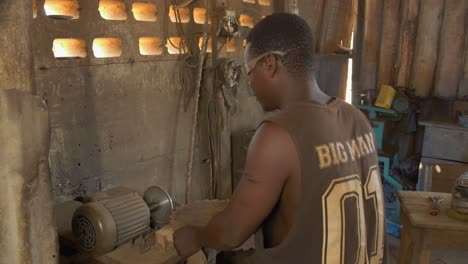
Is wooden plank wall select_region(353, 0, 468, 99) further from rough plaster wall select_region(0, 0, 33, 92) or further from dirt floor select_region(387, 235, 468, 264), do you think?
rough plaster wall select_region(0, 0, 33, 92)

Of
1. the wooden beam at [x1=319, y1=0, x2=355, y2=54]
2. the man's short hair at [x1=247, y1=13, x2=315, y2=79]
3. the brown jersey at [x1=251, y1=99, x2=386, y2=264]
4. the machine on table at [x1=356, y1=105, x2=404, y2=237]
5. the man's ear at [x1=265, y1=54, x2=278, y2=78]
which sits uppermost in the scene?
the wooden beam at [x1=319, y1=0, x2=355, y2=54]

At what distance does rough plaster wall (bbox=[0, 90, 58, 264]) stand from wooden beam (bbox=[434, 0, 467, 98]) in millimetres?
4742

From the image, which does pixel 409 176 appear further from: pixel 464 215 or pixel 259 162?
pixel 259 162

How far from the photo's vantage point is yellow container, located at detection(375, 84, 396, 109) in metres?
5.07

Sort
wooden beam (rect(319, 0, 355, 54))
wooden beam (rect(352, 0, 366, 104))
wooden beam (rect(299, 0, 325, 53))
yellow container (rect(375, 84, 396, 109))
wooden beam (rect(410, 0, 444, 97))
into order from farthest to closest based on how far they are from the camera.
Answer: wooden beam (rect(319, 0, 355, 54)) < wooden beam (rect(299, 0, 325, 53)) < wooden beam (rect(352, 0, 366, 104)) < yellow container (rect(375, 84, 396, 109)) < wooden beam (rect(410, 0, 444, 97))

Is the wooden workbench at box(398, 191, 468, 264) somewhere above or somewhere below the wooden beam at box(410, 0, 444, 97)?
below

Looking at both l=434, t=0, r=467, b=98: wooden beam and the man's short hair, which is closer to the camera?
the man's short hair

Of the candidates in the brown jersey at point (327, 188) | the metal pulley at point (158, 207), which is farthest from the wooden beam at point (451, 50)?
the brown jersey at point (327, 188)

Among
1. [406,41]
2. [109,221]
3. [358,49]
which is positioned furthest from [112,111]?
[406,41]

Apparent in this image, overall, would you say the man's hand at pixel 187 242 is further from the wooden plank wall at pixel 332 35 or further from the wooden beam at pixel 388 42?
the wooden plank wall at pixel 332 35

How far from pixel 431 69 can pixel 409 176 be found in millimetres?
1394

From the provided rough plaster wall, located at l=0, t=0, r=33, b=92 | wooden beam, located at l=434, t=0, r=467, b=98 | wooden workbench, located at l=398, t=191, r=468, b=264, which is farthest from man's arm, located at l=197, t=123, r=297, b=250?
wooden beam, located at l=434, t=0, r=467, b=98

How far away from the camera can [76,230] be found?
2.50m

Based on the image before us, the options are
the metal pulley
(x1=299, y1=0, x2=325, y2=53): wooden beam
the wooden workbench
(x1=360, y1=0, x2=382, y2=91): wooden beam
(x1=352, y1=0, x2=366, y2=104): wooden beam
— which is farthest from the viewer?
(x1=299, y1=0, x2=325, y2=53): wooden beam
